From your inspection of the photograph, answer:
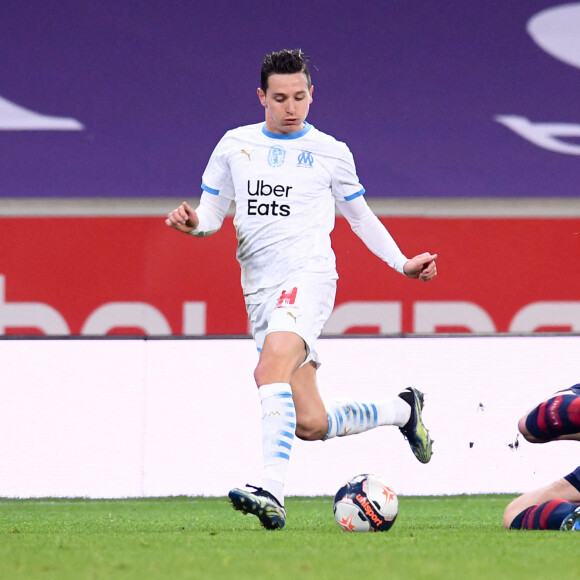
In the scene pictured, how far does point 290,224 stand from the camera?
12.9 feet

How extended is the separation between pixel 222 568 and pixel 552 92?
7.50m

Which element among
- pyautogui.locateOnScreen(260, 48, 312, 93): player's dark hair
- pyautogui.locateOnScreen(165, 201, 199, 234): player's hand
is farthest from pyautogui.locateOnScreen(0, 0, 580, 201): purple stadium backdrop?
pyautogui.locateOnScreen(165, 201, 199, 234): player's hand

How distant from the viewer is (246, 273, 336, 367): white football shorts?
12.3 ft

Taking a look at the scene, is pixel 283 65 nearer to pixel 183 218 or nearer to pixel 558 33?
pixel 183 218

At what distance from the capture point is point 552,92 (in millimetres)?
9344

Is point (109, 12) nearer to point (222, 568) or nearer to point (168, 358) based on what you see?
point (168, 358)

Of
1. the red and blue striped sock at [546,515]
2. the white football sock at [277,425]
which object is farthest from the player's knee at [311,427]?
the red and blue striped sock at [546,515]

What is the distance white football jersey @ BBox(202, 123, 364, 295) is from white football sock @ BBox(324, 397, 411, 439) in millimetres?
507

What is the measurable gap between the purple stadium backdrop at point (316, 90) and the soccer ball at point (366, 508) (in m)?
5.67

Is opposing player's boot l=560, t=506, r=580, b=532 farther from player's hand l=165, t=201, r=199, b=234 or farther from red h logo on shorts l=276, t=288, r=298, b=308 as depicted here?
player's hand l=165, t=201, r=199, b=234

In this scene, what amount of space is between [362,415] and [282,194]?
0.86m

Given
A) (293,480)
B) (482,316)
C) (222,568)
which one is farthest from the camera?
(482,316)

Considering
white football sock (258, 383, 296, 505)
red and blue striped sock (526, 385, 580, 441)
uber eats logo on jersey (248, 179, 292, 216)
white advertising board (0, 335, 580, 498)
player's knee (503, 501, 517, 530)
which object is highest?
uber eats logo on jersey (248, 179, 292, 216)

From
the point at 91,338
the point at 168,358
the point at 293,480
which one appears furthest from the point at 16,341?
the point at 293,480
